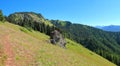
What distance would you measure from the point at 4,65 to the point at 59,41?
47.3 m

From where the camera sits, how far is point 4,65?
25.4m

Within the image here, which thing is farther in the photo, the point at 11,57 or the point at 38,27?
the point at 38,27

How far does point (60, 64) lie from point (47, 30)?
14685 centimetres

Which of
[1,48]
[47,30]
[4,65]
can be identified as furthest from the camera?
[47,30]

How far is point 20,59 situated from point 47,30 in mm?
150841

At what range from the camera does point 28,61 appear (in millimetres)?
29547

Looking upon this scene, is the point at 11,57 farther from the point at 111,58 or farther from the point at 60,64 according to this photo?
the point at 111,58

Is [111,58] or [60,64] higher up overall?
[60,64]

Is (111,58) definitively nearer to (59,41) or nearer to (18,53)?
(59,41)

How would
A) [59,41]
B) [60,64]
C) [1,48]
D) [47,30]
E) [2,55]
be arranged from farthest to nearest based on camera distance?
[47,30] → [59,41] → [60,64] → [1,48] → [2,55]

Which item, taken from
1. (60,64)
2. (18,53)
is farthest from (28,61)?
(60,64)

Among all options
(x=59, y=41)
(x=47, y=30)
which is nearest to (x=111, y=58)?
(x=47, y=30)

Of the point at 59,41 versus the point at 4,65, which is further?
the point at 59,41

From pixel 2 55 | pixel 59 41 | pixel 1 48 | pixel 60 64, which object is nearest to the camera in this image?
pixel 2 55
